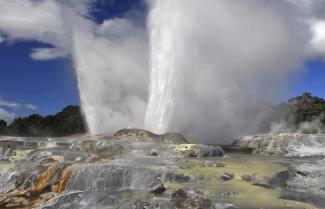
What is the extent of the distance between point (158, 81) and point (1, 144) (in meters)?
Result: 15.4

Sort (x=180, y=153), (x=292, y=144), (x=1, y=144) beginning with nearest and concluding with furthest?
(x=180, y=153) < (x=1, y=144) < (x=292, y=144)

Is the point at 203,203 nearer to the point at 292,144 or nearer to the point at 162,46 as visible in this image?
the point at 292,144

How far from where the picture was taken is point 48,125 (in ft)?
241

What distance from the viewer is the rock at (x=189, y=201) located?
14.8 metres

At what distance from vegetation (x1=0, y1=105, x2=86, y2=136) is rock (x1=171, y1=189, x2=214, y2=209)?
50.7 metres

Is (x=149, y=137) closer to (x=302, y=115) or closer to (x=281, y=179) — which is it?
(x=281, y=179)

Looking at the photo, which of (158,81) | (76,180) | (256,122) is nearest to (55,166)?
(76,180)

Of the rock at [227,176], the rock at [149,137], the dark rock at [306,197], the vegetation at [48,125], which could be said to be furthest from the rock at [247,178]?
the vegetation at [48,125]

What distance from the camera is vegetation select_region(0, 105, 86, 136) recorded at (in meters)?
67.9

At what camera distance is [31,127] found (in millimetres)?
72875

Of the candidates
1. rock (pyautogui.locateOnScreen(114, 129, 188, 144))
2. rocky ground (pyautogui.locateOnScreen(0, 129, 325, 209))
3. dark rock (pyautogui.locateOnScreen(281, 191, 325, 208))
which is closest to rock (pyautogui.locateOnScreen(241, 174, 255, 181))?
rocky ground (pyautogui.locateOnScreen(0, 129, 325, 209))

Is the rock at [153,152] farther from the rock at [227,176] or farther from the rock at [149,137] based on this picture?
the rock at [227,176]

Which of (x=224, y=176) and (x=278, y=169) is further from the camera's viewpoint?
(x=278, y=169)

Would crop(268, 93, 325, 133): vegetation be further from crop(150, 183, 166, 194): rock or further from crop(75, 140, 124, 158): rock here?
crop(150, 183, 166, 194): rock
